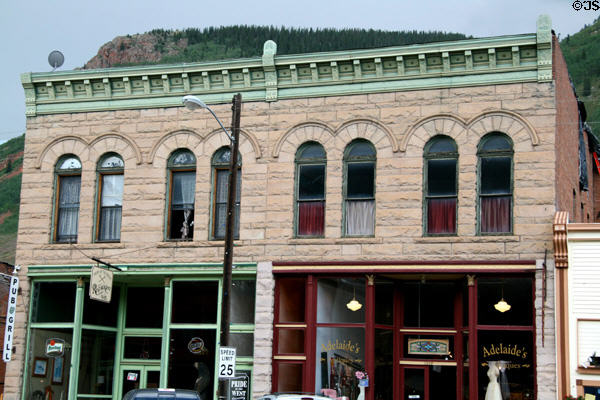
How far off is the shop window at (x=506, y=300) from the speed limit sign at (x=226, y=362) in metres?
7.34

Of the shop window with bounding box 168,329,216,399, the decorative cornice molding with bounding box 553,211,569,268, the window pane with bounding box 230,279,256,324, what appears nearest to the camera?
the decorative cornice molding with bounding box 553,211,569,268

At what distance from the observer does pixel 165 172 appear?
1017 inches

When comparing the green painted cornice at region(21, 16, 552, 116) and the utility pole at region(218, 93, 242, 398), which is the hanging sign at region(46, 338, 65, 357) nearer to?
the green painted cornice at region(21, 16, 552, 116)

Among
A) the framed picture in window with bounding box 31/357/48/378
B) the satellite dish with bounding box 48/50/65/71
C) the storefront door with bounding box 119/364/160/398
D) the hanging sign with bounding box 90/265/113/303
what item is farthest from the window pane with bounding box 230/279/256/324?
the satellite dish with bounding box 48/50/65/71

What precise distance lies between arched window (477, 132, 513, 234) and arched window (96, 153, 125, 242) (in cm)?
1062

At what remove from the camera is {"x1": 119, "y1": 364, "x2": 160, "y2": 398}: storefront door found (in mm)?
26203

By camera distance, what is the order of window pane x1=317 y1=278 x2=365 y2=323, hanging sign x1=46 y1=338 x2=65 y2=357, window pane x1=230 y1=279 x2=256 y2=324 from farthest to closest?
1. hanging sign x1=46 y1=338 x2=65 y2=357
2. window pane x1=230 y1=279 x2=256 y2=324
3. window pane x1=317 y1=278 x2=365 y2=323

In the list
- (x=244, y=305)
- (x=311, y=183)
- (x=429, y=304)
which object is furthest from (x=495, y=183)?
(x=244, y=305)

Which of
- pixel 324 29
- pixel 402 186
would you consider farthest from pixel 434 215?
pixel 324 29

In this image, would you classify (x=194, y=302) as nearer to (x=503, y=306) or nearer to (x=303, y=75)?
(x=303, y=75)

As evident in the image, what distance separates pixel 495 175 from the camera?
22781 mm

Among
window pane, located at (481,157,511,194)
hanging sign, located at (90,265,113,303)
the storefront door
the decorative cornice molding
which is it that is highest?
window pane, located at (481,157,511,194)

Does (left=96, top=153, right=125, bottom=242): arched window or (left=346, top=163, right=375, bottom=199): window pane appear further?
(left=96, top=153, right=125, bottom=242): arched window

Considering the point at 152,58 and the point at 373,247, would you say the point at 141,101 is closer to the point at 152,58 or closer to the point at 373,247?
the point at 373,247
